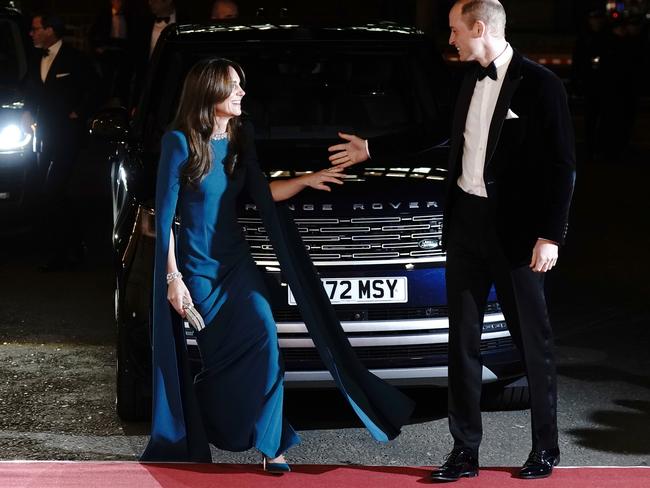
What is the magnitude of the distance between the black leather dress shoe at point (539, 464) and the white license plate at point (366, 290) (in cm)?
89

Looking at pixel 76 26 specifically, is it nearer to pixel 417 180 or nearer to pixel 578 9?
pixel 578 9

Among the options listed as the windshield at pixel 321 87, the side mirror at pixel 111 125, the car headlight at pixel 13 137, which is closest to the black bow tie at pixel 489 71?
the windshield at pixel 321 87

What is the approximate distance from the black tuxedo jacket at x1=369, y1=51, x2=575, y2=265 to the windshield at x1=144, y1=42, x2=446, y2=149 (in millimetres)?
1919

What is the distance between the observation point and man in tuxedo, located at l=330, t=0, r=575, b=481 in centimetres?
512

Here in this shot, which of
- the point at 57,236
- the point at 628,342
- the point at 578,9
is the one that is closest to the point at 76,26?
the point at 578,9

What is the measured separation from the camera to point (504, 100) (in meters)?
5.16

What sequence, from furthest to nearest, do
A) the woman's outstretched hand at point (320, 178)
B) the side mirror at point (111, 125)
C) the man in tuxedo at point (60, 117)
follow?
the man in tuxedo at point (60, 117)
the side mirror at point (111, 125)
the woman's outstretched hand at point (320, 178)

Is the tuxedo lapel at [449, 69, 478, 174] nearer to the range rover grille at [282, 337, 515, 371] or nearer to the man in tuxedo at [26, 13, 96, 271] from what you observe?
the range rover grille at [282, 337, 515, 371]

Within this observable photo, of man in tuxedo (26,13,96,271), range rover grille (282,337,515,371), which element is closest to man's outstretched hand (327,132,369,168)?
range rover grille (282,337,515,371)

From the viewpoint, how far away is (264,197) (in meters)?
5.41

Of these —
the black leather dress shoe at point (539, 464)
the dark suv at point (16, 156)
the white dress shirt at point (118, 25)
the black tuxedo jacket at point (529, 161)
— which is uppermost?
the black tuxedo jacket at point (529, 161)

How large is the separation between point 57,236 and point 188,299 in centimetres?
507

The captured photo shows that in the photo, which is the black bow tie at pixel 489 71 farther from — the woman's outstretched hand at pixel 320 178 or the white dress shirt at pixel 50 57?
the white dress shirt at pixel 50 57

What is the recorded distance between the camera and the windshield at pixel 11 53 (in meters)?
12.4
